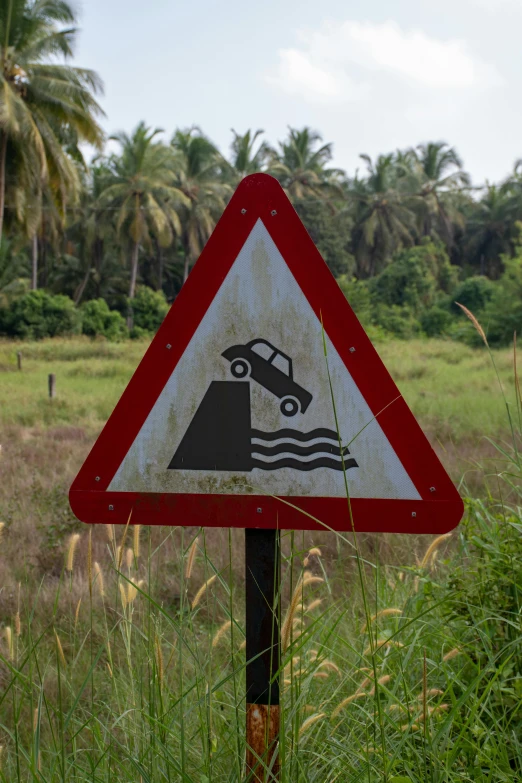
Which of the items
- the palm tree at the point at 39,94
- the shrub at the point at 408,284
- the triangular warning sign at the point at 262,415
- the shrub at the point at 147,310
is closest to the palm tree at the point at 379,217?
the shrub at the point at 408,284

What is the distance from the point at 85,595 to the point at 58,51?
2127 cm

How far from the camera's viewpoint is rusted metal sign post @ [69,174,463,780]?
1354 millimetres

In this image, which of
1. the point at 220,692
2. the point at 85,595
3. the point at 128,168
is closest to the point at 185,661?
the point at 220,692

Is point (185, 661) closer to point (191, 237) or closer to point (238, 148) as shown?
point (191, 237)

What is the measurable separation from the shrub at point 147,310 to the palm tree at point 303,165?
Answer: 473 inches

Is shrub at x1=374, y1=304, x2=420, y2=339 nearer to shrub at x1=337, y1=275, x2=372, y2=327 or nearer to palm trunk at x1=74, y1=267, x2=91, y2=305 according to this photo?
shrub at x1=337, y1=275, x2=372, y2=327

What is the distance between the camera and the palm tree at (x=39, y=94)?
67.3 ft

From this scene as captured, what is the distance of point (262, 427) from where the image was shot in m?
1.38

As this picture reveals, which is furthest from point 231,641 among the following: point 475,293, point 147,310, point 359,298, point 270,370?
point 475,293

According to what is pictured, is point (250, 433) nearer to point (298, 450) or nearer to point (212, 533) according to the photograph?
point (298, 450)

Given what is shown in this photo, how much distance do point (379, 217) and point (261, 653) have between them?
1787 inches

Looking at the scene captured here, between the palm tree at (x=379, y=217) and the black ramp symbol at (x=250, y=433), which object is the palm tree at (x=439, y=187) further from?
the black ramp symbol at (x=250, y=433)

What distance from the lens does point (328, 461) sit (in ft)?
4.45

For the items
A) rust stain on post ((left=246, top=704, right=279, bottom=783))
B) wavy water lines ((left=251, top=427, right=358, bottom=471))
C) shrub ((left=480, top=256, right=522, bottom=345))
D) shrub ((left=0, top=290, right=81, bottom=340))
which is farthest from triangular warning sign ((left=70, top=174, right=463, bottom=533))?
shrub ((left=0, top=290, right=81, bottom=340))
